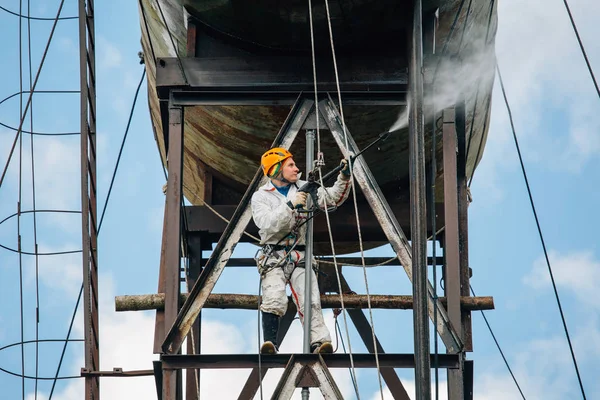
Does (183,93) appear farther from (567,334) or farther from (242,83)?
(567,334)

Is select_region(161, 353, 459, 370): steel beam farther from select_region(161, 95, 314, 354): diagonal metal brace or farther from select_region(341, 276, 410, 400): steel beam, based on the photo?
select_region(341, 276, 410, 400): steel beam

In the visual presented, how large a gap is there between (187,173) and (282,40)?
303cm

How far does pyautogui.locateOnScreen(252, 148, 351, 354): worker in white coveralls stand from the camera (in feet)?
31.9

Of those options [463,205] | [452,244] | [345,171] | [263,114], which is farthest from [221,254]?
[463,205]

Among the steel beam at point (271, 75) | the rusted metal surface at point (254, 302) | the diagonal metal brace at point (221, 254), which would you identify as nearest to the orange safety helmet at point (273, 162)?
the diagonal metal brace at point (221, 254)

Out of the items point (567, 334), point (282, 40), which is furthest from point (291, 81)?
point (567, 334)

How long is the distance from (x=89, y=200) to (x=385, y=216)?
307 centimetres

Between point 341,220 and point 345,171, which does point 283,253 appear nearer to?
point 345,171

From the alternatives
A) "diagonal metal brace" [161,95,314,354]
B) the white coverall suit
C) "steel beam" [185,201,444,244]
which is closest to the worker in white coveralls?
the white coverall suit

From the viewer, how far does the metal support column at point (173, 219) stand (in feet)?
32.7

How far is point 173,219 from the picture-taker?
10.2 metres

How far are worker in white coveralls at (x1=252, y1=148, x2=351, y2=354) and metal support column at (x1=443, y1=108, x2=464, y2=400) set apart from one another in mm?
907

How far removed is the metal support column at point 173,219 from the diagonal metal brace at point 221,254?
23 centimetres

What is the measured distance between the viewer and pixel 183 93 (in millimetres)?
10453
